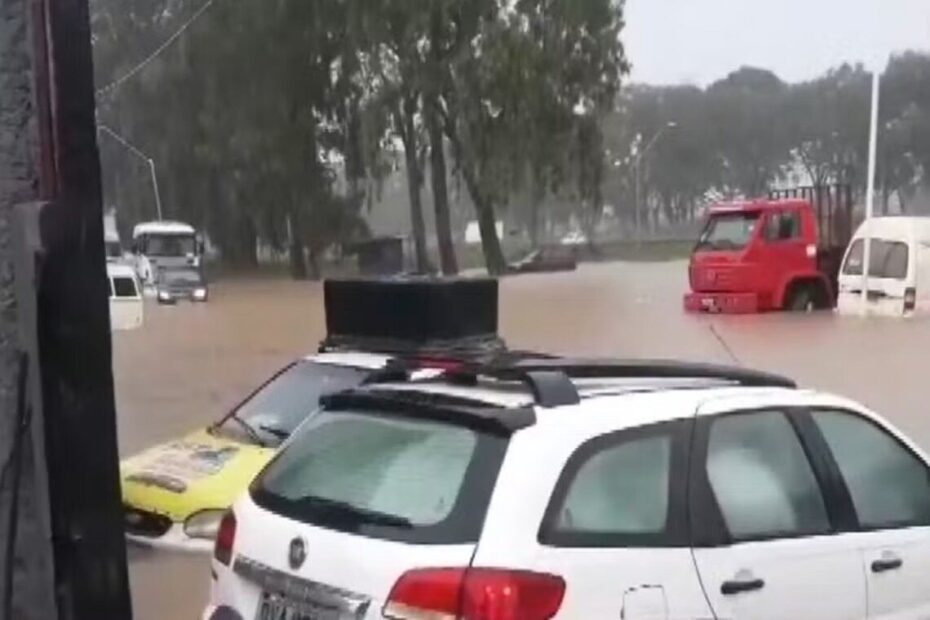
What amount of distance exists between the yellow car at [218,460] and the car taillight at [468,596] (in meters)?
3.53

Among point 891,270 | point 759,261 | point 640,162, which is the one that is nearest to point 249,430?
point 759,261

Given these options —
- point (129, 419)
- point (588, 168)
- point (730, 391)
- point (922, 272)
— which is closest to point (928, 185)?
point (588, 168)

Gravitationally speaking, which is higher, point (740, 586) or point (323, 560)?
point (323, 560)

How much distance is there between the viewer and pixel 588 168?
47750mm

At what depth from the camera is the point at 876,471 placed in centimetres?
504

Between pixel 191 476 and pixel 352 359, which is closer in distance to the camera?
pixel 191 476

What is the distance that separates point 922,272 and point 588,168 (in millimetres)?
20882

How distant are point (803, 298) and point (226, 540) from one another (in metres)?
25.2

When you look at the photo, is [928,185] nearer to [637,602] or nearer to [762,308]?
[762,308]

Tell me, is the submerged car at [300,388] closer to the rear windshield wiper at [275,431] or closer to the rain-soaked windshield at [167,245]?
the rear windshield wiper at [275,431]

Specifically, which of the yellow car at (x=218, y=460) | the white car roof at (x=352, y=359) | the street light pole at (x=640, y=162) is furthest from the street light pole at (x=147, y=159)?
the street light pole at (x=640, y=162)

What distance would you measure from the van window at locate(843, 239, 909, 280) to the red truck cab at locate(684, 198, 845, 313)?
30.7 inches

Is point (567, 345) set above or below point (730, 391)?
below

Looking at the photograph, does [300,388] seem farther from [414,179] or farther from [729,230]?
[414,179]
